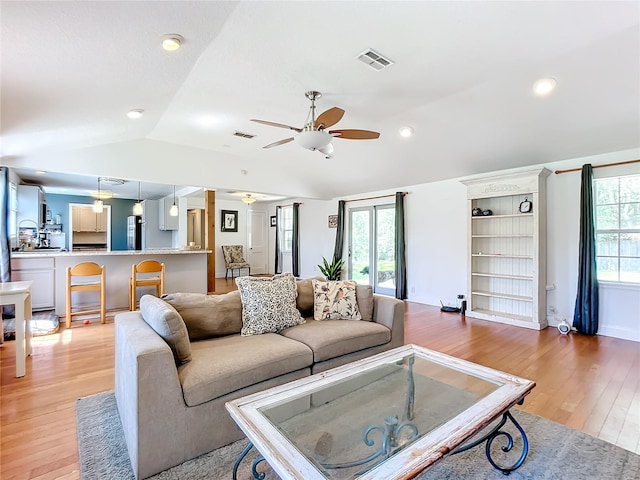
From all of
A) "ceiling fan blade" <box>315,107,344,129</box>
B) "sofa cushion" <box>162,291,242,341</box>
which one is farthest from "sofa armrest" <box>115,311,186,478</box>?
"ceiling fan blade" <box>315,107,344,129</box>

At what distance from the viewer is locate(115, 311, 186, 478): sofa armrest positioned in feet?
5.21

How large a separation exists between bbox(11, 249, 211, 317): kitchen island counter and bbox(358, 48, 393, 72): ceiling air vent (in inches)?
177

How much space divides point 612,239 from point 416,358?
3.68 metres

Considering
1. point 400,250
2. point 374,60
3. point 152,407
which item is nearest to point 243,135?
point 374,60

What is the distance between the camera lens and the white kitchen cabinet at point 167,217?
8.12 metres

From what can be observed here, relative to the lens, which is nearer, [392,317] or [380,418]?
[380,418]

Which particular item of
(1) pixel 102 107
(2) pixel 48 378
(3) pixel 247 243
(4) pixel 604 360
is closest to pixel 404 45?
(1) pixel 102 107

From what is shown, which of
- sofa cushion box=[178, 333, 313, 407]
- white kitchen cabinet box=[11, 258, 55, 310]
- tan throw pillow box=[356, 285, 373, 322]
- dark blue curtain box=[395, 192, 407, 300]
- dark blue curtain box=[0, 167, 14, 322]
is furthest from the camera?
dark blue curtain box=[395, 192, 407, 300]

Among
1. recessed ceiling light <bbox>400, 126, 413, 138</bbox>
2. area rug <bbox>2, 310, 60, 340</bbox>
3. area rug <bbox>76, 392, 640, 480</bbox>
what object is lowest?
area rug <bbox>76, 392, 640, 480</bbox>

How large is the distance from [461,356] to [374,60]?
3.01 metres

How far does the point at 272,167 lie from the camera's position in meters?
6.45

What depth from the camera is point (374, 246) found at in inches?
280

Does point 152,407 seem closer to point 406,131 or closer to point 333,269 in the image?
point 406,131

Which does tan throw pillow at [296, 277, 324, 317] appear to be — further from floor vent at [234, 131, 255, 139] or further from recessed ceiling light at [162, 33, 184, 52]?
floor vent at [234, 131, 255, 139]
